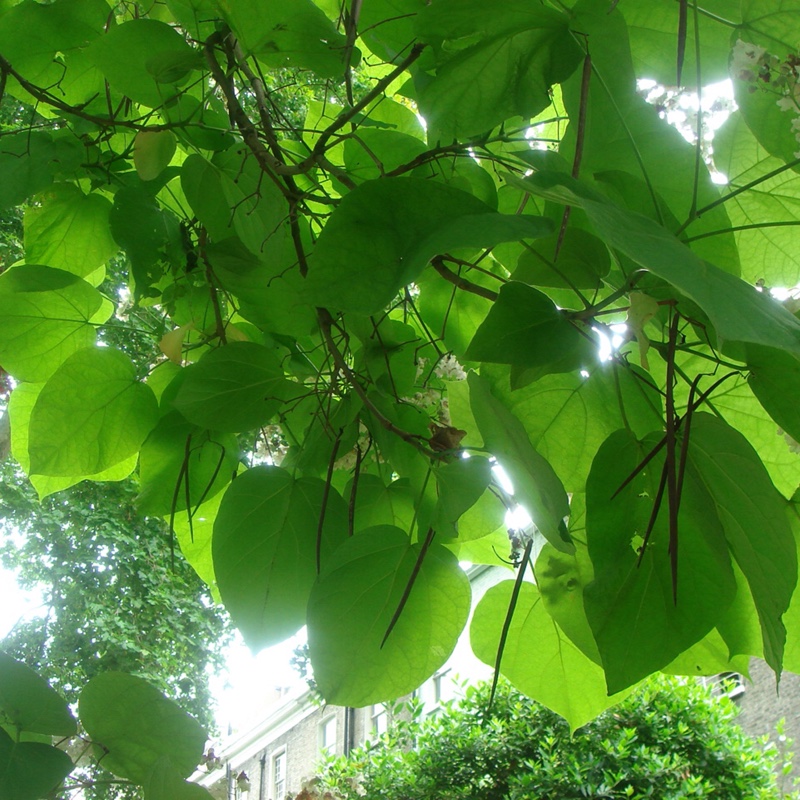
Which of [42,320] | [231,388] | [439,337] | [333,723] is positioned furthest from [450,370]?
[333,723]

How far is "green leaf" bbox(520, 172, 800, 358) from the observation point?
190 millimetres

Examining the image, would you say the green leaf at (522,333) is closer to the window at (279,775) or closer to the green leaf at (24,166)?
the green leaf at (24,166)

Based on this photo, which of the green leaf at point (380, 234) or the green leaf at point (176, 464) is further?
the green leaf at point (176, 464)

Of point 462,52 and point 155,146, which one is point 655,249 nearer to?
point 462,52

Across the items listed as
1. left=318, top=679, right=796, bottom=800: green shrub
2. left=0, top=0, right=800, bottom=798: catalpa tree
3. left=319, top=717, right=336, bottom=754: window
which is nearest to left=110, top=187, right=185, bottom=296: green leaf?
left=0, top=0, right=800, bottom=798: catalpa tree

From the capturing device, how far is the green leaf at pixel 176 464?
443 mm

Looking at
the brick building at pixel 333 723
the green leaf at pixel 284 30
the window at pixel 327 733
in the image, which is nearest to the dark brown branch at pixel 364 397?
the green leaf at pixel 284 30

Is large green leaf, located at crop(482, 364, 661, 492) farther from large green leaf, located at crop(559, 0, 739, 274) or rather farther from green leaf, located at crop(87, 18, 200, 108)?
green leaf, located at crop(87, 18, 200, 108)

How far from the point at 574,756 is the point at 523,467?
3.56 metres

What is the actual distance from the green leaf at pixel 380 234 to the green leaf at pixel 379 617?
128 mm

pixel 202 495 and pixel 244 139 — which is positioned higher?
pixel 244 139

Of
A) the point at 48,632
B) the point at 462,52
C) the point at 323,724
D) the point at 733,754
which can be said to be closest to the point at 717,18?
the point at 462,52

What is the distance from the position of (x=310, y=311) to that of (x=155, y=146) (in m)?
0.12

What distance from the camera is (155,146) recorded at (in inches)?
17.2
